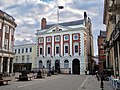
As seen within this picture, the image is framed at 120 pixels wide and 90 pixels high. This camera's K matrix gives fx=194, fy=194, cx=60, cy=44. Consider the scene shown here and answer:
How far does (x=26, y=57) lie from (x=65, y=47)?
16.4 meters

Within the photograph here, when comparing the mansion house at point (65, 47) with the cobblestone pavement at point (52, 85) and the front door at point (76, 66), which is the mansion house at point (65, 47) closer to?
the front door at point (76, 66)

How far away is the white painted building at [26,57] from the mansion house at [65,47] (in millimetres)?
3854

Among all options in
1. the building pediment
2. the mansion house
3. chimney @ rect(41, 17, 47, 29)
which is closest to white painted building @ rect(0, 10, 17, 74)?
the mansion house

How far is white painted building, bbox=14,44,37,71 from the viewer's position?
6512 centimetres

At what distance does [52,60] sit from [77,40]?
9.93 metres

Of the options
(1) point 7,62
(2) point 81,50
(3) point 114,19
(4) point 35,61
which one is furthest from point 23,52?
(3) point 114,19

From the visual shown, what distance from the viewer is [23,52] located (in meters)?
67.9

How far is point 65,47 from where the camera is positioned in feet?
188

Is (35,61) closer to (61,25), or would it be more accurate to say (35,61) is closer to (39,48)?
(39,48)

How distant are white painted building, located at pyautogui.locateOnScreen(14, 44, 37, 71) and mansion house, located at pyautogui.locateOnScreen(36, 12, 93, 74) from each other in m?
3.85

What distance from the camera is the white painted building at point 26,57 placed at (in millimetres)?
65125

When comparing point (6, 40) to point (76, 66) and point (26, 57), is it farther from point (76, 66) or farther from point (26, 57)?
point (26, 57)

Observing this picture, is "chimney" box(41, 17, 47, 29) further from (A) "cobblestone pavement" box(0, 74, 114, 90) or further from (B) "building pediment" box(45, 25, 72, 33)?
(A) "cobblestone pavement" box(0, 74, 114, 90)

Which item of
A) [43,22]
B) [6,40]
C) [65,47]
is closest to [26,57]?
[43,22]
